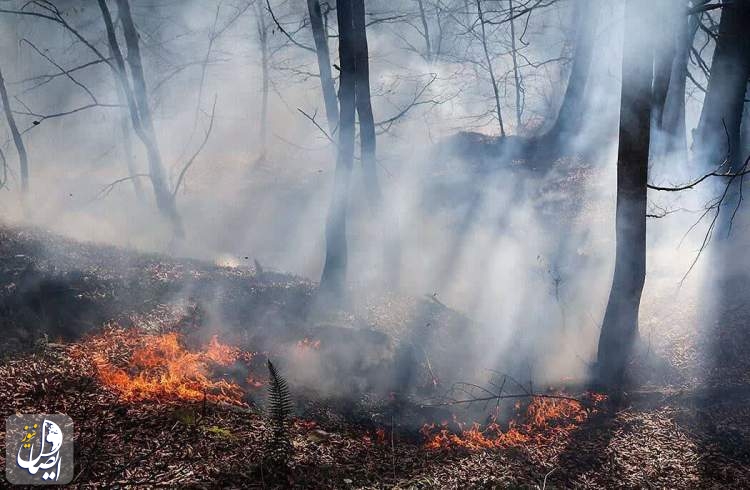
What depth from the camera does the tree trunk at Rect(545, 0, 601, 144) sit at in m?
16.6

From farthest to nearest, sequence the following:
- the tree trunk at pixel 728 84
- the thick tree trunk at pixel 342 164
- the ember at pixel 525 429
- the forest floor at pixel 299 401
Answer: the tree trunk at pixel 728 84, the thick tree trunk at pixel 342 164, the ember at pixel 525 429, the forest floor at pixel 299 401

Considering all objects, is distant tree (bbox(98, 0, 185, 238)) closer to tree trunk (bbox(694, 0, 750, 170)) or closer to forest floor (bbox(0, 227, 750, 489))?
forest floor (bbox(0, 227, 750, 489))

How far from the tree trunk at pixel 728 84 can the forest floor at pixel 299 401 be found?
295cm

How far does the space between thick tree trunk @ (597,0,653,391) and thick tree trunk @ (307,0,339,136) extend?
280 inches

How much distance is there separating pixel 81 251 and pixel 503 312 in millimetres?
7878

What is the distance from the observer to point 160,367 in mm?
5832

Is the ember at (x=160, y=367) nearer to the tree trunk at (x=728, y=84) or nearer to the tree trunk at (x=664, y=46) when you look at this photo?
the tree trunk at (x=664, y=46)

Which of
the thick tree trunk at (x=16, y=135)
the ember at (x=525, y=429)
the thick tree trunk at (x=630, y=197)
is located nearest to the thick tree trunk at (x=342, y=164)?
the ember at (x=525, y=429)

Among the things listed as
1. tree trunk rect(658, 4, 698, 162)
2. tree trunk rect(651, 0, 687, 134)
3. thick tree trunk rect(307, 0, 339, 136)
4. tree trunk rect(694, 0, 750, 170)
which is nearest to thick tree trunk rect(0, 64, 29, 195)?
thick tree trunk rect(307, 0, 339, 136)

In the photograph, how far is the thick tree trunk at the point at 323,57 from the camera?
39.0 feet

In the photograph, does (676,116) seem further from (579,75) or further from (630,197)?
(630,197)

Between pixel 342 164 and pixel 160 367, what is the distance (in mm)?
4228

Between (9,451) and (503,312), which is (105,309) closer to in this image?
(9,451)

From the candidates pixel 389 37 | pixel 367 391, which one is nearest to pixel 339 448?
pixel 367 391
